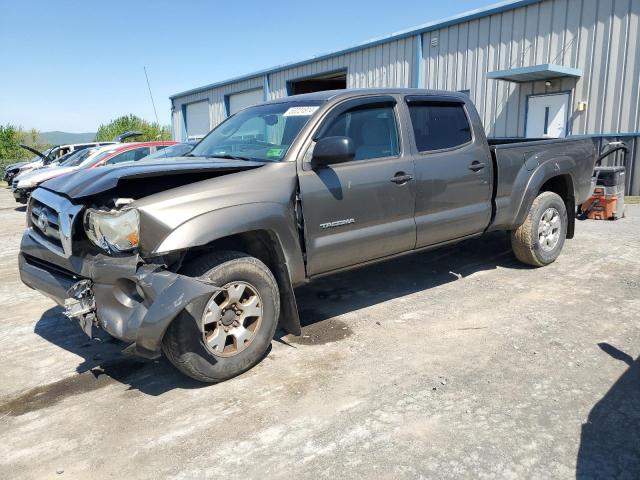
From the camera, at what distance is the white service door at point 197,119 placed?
94.7 feet

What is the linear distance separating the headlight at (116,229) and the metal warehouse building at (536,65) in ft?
37.7

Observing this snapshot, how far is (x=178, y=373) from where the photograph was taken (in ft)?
12.0

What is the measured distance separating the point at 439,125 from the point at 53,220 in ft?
10.8

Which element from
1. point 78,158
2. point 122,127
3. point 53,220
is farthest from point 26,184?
point 122,127

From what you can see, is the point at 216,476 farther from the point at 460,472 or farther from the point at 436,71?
the point at 436,71

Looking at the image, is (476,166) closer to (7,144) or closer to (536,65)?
(536,65)

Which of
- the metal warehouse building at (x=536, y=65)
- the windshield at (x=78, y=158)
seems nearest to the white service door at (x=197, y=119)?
the metal warehouse building at (x=536, y=65)

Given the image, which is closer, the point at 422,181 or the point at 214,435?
the point at 214,435

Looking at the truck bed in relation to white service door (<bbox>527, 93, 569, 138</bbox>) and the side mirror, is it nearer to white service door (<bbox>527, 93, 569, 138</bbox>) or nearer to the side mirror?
the side mirror

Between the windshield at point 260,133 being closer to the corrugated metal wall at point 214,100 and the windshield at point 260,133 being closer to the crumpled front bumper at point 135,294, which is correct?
the crumpled front bumper at point 135,294

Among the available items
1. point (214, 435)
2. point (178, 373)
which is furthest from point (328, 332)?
point (214, 435)

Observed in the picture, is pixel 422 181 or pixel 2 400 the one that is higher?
pixel 422 181

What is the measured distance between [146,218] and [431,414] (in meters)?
1.98

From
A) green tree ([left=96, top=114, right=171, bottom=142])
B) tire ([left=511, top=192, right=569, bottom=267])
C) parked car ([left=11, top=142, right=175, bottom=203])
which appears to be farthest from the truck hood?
green tree ([left=96, top=114, right=171, bottom=142])
